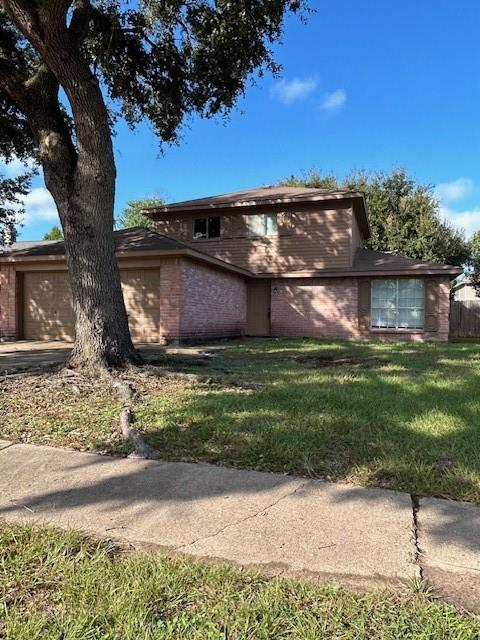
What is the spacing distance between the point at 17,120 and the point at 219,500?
11487 mm

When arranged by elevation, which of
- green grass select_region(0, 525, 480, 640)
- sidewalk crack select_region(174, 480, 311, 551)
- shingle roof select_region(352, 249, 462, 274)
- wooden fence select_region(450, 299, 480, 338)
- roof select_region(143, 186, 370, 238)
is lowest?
green grass select_region(0, 525, 480, 640)

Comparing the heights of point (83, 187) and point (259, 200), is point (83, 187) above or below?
below

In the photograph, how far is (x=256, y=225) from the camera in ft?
60.1

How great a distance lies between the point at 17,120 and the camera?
11.4 m

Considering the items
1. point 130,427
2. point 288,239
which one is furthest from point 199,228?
point 130,427

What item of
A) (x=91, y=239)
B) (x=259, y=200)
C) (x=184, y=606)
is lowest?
(x=184, y=606)

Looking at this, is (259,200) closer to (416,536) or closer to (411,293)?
(411,293)

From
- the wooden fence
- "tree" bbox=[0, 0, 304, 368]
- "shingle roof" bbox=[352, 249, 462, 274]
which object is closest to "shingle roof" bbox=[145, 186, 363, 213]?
"shingle roof" bbox=[352, 249, 462, 274]

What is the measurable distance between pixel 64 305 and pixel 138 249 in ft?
11.2

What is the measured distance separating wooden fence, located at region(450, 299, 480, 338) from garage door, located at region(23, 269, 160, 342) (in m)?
16.0

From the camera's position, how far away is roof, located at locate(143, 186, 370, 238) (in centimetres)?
1698

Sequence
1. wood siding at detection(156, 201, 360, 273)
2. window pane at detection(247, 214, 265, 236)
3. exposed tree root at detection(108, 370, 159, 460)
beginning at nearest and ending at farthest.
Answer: exposed tree root at detection(108, 370, 159, 460) → wood siding at detection(156, 201, 360, 273) → window pane at detection(247, 214, 265, 236)

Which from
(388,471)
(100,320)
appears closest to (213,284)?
(100,320)

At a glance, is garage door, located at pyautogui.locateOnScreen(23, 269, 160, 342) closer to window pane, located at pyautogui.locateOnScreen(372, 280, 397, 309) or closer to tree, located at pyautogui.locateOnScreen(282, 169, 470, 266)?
window pane, located at pyautogui.locateOnScreen(372, 280, 397, 309)
